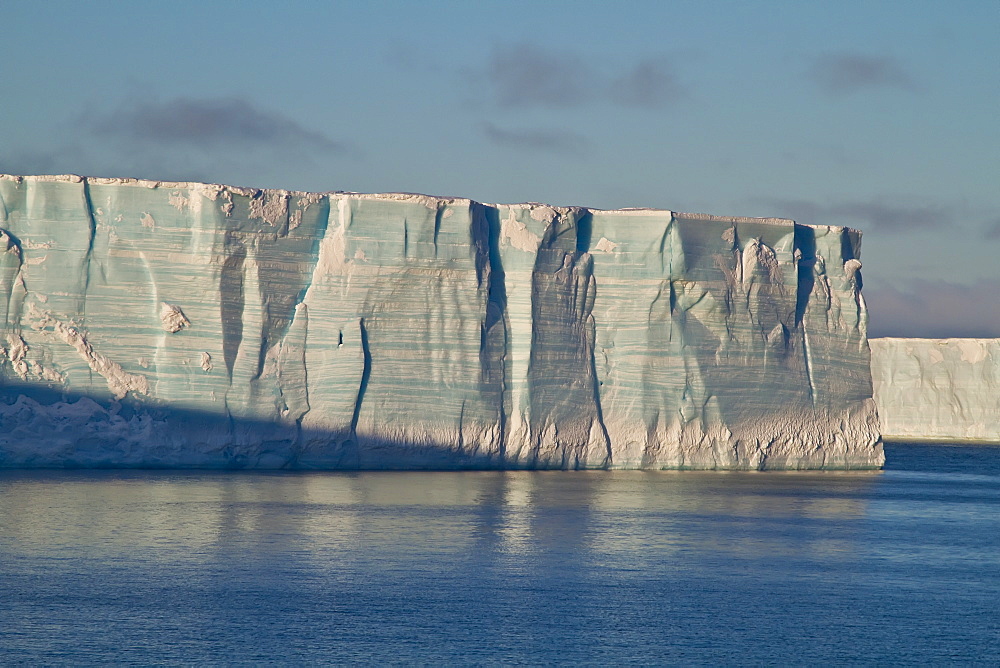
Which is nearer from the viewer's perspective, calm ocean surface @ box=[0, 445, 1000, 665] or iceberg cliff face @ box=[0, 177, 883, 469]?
calm ocean surface @ box=[0, 445, 1000, 665]

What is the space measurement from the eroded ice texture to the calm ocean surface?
84.9 ft

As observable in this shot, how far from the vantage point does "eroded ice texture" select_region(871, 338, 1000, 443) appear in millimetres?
41156

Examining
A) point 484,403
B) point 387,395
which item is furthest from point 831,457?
point 387,395

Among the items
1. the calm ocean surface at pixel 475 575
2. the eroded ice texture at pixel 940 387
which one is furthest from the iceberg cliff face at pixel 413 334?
the eroded ice texture at pixel 940 387

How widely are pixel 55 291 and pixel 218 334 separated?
2527mm

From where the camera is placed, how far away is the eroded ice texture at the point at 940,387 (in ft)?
135

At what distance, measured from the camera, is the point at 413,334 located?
19.4 meters

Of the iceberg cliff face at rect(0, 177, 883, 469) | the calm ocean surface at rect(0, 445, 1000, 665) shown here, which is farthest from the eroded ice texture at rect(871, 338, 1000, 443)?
the calm ocean surface at rect(0, 445, 1000, 665)

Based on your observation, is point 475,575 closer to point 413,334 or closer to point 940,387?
point 413,334

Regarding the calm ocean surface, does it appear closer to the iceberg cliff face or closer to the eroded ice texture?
the iceberg cliff face

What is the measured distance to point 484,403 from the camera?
777 inches

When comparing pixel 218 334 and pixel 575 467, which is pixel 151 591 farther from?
pixel 575 467

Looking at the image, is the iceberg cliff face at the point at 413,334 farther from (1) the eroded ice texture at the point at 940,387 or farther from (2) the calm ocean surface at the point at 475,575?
(1) the eroded ice texture at the point at 940,387

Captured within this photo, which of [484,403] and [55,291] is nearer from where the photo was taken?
[55,291]
